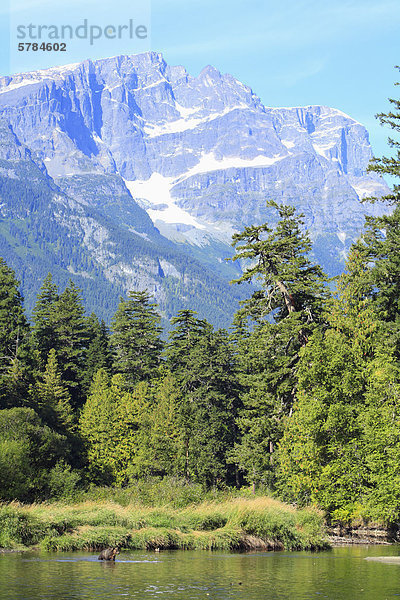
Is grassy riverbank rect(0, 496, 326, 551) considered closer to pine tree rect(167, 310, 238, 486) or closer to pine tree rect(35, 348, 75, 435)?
pine tree rect(167, 310, 238, 486)

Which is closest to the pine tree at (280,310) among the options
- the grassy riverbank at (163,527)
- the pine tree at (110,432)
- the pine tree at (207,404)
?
the pine tree at (207,404)

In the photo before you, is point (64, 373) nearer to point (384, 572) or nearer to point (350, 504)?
point (350, 504)

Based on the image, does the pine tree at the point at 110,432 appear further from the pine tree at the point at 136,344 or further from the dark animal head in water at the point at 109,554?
the dark animal head in water at the point at 109,554

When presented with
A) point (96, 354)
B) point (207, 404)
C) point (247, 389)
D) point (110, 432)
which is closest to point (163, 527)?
point (207, 404)

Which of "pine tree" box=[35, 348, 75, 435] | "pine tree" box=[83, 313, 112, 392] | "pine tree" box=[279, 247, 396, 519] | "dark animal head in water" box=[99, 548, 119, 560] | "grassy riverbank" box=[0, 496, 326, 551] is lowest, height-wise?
"dark animal head in water" box=[99, 548, 119, 560]

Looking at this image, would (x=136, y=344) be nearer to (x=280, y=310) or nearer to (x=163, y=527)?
(x=280, y=310)

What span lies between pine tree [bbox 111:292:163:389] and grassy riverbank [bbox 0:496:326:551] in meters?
55.9

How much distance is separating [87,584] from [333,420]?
26.1 meters

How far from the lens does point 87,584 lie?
29250 millimetres

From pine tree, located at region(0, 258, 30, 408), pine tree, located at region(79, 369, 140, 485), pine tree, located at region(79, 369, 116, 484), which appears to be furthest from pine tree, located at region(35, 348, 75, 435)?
pine tree, located at region(79, 369, 140, 485)

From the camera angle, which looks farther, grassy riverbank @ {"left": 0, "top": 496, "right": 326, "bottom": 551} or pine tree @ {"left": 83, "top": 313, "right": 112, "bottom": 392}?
pine tree @ {"left": 83, "top": 313, "right": 112, "bottom": 392}

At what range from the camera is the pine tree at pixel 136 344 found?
10538 cm

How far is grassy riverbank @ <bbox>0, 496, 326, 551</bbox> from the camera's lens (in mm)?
41906

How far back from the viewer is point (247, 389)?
93812 mm
